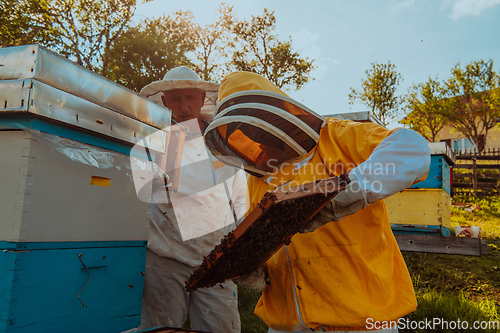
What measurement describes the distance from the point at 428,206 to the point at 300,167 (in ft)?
16.4

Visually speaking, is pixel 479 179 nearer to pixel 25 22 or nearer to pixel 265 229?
pixel 265 229

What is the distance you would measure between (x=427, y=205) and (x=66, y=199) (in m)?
5.91

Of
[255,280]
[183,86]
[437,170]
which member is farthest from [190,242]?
[437,170]

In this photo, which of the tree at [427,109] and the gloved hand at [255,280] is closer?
the gloved hand at [255,280]

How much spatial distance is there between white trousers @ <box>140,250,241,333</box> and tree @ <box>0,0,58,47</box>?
13.0 metres

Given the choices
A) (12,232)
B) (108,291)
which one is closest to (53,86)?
(12,232)

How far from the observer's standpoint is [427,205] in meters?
5.87

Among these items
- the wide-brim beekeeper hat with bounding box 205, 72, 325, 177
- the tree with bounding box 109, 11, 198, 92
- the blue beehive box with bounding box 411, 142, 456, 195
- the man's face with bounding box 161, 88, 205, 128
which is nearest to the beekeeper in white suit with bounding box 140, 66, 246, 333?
the man's face with bounding box 161, 88, 205, 128

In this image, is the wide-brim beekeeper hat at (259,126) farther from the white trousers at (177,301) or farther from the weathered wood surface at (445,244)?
the weathered wood surface at (445,244)

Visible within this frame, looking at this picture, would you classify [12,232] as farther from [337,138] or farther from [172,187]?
[337,138]

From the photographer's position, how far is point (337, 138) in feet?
5.55

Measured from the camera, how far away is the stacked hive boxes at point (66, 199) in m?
1.36

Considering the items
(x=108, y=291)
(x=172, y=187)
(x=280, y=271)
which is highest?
(x=172, y=187)

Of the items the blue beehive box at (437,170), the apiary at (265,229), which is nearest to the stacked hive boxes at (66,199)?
the apiary at (265,229)
